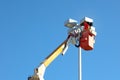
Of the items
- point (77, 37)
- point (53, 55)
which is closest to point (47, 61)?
point (53, 55)

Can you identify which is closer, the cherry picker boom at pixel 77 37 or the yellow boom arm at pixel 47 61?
the yellow boom arm at pixel 47 61

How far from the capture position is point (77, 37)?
47.5 metres

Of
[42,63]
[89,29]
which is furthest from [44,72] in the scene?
[89,29]

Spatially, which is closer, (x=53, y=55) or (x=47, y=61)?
(x=47, y=61)

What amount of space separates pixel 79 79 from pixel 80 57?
1.94m

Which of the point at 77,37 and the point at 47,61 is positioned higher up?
the point at 77,37

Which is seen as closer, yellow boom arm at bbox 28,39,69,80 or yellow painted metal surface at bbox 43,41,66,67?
yellow boom arm at bbox 28,39,69,80

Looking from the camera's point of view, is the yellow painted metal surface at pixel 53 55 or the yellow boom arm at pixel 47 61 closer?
the yellow boom arm at pixel 47 61

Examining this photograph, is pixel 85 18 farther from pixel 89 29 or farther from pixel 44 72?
pixel 44 72

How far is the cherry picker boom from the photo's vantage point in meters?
47.0

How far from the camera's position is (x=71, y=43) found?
4781 centimetres

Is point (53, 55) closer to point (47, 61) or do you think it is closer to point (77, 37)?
point (47, 61)

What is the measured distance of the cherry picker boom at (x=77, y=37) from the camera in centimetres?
4697

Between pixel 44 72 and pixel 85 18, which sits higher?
pixel 85 18
